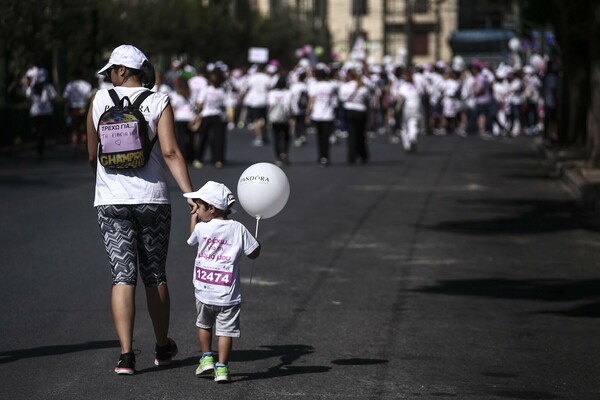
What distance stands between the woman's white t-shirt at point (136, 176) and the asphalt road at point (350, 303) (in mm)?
910

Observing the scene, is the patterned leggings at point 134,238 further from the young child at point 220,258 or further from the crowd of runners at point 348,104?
the crowd of runners at point 348,104

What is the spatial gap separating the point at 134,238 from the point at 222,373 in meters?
0.86

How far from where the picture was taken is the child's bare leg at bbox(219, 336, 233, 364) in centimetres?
734

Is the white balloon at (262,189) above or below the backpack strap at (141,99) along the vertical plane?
below

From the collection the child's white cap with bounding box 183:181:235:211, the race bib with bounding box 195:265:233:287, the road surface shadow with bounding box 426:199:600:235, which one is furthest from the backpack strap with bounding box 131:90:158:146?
the road surface shadow with bounding box 426:199:600:235

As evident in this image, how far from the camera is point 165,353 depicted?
782 cm

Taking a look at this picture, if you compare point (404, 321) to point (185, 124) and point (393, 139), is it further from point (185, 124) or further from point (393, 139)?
point (393, 139)

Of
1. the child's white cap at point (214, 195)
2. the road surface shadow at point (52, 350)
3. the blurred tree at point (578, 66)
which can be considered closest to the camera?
the child's white cap at point (214, 195)

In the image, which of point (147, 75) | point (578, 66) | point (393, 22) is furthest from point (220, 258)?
point (393, 22)

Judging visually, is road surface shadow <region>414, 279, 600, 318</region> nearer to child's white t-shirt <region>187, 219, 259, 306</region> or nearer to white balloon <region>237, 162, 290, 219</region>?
white balloon <region>237, 162, 290, 219</region>

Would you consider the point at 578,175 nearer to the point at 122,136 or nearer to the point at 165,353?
the point at 165,353

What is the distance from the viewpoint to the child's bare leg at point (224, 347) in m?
7.34

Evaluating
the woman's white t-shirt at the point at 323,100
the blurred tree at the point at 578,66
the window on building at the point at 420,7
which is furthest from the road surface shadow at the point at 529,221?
the window on building at the point at 420,7

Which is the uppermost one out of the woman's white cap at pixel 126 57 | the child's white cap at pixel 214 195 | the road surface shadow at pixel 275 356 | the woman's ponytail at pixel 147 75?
the woman's white cap at pixel 126 57
